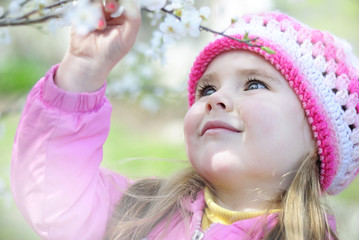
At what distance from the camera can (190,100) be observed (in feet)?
5.39

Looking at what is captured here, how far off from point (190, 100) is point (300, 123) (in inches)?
16.7

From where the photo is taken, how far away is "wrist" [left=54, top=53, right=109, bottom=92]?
111 centimetres

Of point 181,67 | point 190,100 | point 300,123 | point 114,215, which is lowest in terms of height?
point 181,67

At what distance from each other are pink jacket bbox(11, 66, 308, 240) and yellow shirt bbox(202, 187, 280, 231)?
2 cm

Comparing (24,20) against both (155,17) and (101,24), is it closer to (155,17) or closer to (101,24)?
(101,24)

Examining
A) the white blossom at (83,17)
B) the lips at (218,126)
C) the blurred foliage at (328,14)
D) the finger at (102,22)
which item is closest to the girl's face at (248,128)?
the lips at (218,126)

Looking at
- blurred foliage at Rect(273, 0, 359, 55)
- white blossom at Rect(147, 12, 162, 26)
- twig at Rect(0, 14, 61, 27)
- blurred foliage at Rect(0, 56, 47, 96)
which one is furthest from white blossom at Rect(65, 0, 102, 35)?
blurred foliage at Rect(273, 0, 359, 55)

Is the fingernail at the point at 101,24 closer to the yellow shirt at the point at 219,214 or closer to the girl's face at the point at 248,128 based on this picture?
the girl's face at the point at 248,128

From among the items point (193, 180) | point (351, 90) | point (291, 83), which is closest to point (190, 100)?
point (193, 180)

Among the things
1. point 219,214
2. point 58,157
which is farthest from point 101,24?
point 219,214

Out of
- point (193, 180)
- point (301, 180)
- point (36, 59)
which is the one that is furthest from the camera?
point (36, 59)

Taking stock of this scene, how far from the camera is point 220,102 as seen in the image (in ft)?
4.29

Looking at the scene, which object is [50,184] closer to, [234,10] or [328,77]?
[328,77]

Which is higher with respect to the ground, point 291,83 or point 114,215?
point 291,83
